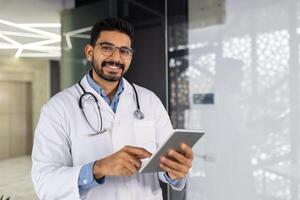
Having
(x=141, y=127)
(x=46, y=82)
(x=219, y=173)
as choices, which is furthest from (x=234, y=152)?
(x=46, y=82)

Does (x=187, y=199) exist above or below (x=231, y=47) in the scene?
below

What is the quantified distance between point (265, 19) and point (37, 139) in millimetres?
1790

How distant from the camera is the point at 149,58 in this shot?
9.18ft

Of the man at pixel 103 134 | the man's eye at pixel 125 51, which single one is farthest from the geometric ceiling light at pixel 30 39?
the man's eye at pixel 125 51

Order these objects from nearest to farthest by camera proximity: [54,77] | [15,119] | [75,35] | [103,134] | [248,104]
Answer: [103,134] → [248,104] → [15,119] → [54,77] → [75,35]

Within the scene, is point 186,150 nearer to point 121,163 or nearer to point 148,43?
point 121,163

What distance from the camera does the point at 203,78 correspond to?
2.54m

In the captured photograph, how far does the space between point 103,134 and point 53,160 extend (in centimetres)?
19

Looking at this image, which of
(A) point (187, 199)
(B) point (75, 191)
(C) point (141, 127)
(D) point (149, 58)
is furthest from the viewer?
(D) point (149, 58)

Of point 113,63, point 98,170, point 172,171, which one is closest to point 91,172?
point 98,170

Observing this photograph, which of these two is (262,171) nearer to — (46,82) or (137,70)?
(137,70)

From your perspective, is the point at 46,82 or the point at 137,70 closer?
the point at 46,82

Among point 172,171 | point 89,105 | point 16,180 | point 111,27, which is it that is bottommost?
point 16,180

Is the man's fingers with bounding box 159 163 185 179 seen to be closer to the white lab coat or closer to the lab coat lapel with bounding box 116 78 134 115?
the white lab coat
